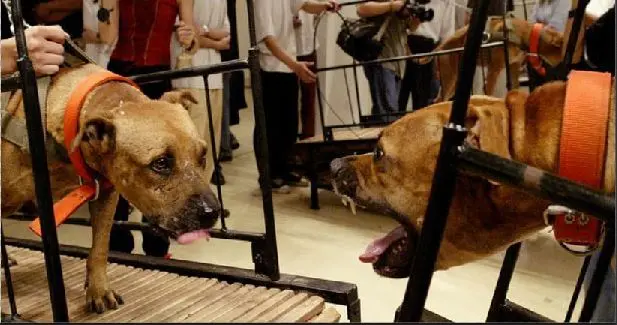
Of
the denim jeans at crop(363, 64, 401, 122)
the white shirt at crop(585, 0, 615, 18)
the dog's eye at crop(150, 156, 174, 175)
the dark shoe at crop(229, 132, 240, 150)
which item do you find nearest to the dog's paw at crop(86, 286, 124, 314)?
the dog's eye at crop(150, 156, 174, 175)

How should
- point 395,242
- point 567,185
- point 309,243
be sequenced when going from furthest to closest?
point 309,243, point 395,242, point 567,185

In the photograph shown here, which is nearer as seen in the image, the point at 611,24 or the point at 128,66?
the point at 611,24

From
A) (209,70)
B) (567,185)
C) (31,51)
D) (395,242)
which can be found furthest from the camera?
(209,70)

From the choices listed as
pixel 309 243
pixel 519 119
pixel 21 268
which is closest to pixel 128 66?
pixel 21 268

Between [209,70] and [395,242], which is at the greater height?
[209,70]

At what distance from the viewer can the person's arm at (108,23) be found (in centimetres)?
291

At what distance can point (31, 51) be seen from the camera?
1.90m

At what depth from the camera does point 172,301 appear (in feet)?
6.64

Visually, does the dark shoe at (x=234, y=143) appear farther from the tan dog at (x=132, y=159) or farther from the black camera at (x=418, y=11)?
the tan dog at (x=132, y=159)

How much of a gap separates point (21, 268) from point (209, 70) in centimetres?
97

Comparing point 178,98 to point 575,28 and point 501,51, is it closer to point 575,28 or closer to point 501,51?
point 575,28

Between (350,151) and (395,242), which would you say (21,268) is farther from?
(350,151)

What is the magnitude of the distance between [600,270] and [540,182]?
137 millimetres

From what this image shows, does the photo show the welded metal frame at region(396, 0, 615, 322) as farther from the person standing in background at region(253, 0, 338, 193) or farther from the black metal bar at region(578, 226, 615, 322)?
the person standing in background at region(253, 0, 338, 193)
